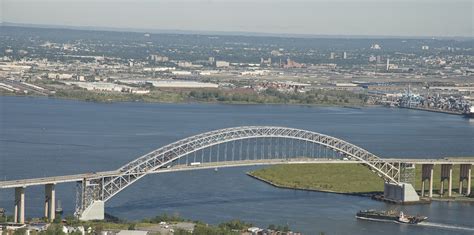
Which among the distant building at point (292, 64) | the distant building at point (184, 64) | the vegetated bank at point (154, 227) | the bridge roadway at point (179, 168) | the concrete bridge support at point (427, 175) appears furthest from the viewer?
→ the distant building at point (292, 64)

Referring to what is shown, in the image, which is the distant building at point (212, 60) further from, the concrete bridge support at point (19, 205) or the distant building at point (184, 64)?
the concrete bridge support at point (19, 205)

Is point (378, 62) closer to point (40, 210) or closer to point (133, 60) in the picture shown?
point (133, 60)

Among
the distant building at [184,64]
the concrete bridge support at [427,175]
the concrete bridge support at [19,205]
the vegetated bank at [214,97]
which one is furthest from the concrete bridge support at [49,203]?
the distant building at [184,64]

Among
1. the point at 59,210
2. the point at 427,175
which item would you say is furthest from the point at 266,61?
the point at 59,210

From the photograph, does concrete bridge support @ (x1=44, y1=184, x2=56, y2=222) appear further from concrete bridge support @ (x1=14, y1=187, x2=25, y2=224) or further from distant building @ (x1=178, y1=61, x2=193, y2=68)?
distant building @ (x1=178, y1=61, x2=193, y2=68)

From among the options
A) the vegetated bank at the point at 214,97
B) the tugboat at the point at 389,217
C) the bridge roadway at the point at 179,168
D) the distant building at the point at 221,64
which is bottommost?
the distant building at the point at 221,64

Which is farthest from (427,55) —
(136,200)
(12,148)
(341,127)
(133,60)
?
(136,200)

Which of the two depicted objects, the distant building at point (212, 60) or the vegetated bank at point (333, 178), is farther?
the distant building at point (212, 60)

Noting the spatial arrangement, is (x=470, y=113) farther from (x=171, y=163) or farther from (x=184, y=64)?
(x=184, y=64)
